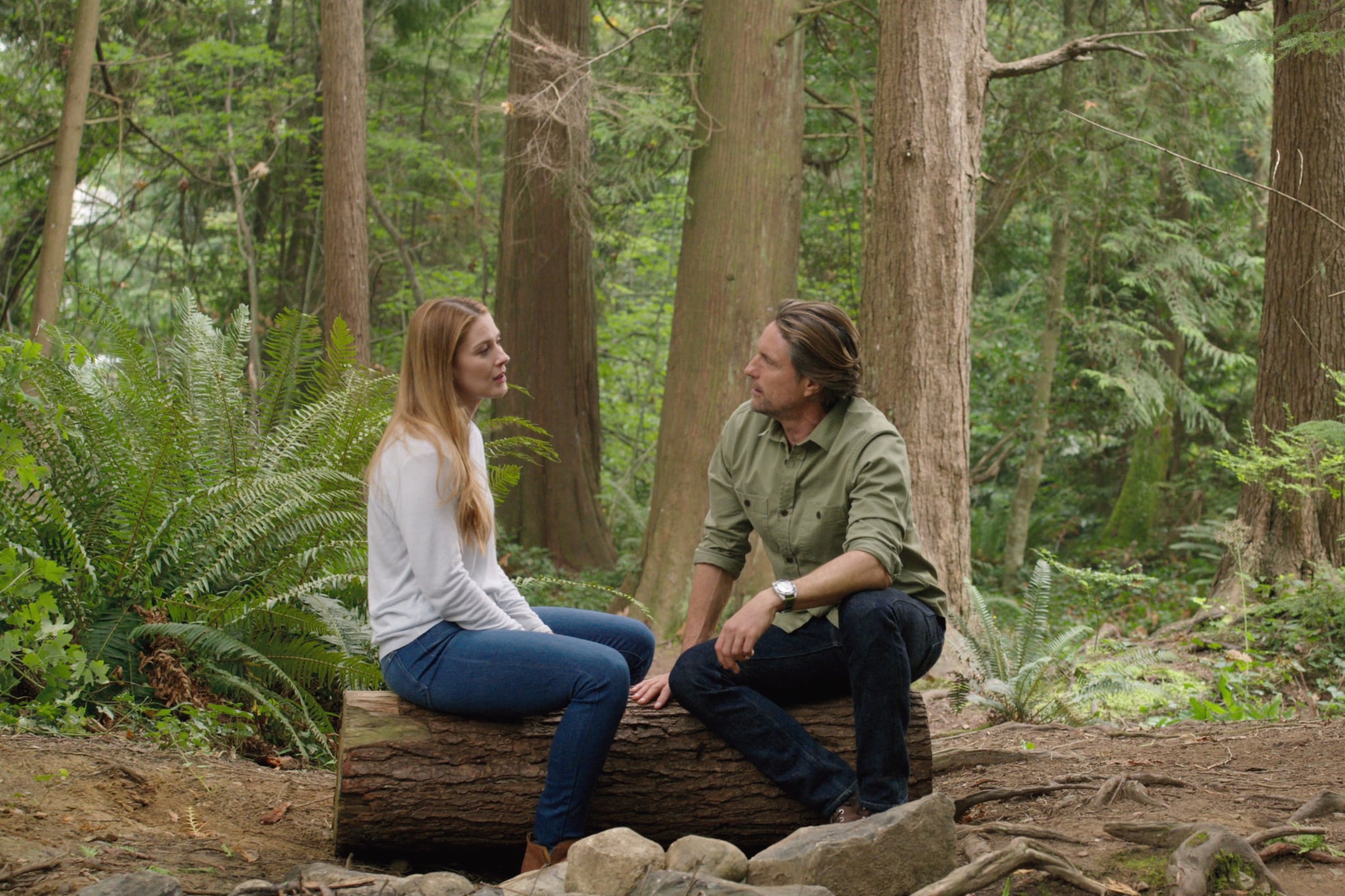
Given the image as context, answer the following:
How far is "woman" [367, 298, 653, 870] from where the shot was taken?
313 cm

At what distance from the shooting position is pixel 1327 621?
21.3ft

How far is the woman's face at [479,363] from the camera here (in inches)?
132

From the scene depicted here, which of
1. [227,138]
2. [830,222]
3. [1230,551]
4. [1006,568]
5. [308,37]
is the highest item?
[308,37]

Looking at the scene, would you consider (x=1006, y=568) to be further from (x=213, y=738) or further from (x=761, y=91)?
(x=213, y=738)

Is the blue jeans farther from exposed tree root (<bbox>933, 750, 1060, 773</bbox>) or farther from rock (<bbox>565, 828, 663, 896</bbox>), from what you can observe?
exposed tree root (<bbox>933, 750, 1060, 773</bbox>)

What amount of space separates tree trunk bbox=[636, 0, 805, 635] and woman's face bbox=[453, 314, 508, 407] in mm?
5160

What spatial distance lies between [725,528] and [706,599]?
25 centimetres

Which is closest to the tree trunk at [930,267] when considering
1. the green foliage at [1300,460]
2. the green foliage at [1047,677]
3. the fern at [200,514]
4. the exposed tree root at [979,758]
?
the green foliage at [1047,677]

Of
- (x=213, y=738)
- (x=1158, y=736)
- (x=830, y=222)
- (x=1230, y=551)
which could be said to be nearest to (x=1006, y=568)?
(x=830, y=222)

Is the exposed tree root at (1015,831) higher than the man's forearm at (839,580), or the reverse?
the man's forearm at (839,580)

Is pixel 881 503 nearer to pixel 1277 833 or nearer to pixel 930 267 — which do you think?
pixel 1277 833

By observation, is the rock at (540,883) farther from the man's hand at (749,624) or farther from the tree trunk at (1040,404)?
the tree trunk at (1040,404)

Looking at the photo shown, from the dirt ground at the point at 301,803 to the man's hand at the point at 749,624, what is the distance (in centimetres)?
87

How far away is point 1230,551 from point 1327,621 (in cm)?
112
